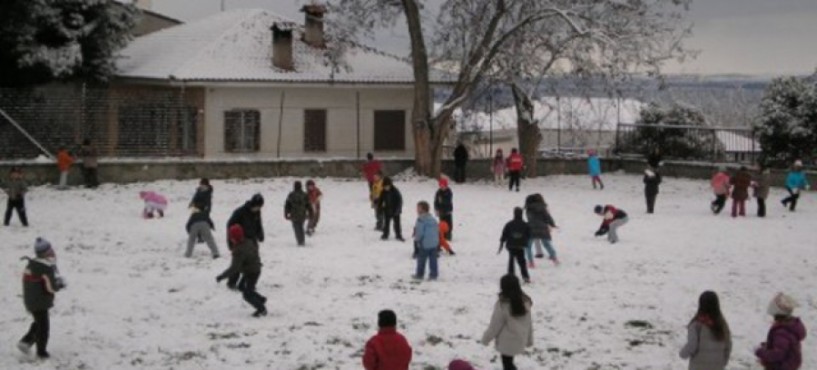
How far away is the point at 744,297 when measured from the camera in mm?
16141

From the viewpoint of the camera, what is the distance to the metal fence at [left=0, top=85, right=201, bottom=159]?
29.2 m

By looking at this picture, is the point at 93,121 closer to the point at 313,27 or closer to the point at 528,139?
the point at 313,27

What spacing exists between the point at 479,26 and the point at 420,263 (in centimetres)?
1861

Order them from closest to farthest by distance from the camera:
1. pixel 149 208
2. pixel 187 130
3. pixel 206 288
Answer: pixel 206 288
pixel 149 208
pixel 187 130

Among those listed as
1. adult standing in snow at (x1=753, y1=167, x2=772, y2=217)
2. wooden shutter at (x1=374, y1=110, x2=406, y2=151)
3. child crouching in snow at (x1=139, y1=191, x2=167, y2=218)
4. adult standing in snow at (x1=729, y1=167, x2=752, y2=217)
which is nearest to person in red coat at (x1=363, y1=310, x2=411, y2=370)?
child crouching in snow at (x1=139, y1=191, x2=167, y2=218)

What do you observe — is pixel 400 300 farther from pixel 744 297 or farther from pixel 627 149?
pixel 627 149

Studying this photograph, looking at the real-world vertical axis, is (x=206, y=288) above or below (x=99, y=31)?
below

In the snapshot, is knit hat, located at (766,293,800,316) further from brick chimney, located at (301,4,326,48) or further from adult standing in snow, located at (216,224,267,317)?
brick chimney, located at (301,4,326,48)

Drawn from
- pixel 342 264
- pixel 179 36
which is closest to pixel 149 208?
pixel 342 264

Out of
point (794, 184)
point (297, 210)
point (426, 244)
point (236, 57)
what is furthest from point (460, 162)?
point (426, 244)

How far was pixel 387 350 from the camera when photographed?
921 cm

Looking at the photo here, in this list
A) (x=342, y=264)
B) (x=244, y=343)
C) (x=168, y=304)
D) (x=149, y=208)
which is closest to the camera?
(x=244, y=343)

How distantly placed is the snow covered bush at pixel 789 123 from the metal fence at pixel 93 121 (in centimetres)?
2053

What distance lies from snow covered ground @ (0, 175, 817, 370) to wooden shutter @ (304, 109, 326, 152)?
10135 millimetres
